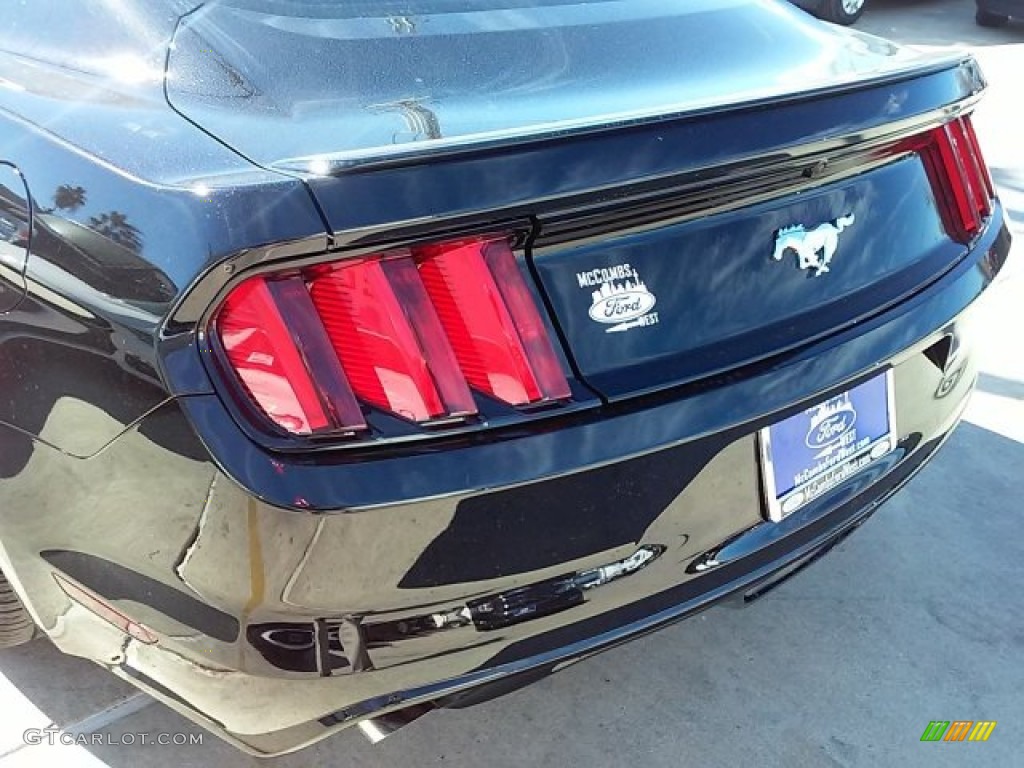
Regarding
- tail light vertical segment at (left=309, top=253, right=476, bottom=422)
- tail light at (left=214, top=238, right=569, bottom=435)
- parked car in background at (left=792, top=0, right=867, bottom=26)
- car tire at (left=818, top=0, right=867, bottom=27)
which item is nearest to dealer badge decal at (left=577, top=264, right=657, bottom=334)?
tail light at (left=214, top=238, right=569, bottom=435)

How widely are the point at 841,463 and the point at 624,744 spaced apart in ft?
2.41

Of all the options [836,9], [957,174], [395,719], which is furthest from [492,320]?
[836,9]

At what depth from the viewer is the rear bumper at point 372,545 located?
4.44 ft

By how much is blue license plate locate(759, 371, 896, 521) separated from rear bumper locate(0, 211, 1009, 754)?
0.04 m

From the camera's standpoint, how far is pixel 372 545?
1.37 m

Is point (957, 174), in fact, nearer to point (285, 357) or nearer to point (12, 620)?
point (285, 357)

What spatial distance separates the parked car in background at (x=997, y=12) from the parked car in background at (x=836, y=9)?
1.12 metres

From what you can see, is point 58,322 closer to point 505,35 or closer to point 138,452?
point 138,452

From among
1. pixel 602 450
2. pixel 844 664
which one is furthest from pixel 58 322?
pixel 844 664

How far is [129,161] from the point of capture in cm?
144

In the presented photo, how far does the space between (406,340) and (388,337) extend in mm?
24

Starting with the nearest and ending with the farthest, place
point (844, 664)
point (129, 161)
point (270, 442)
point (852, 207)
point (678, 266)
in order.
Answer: point (270, 442)
point (129, 161)
point (678, 266)
point (852, 207)
point (844, 664)

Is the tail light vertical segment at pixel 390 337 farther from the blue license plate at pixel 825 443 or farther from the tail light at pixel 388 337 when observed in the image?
the blue license plate at pixel 825 443

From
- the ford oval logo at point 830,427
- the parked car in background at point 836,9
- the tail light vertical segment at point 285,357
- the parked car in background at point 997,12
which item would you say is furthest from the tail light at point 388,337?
the parked car in background at point 997,12
